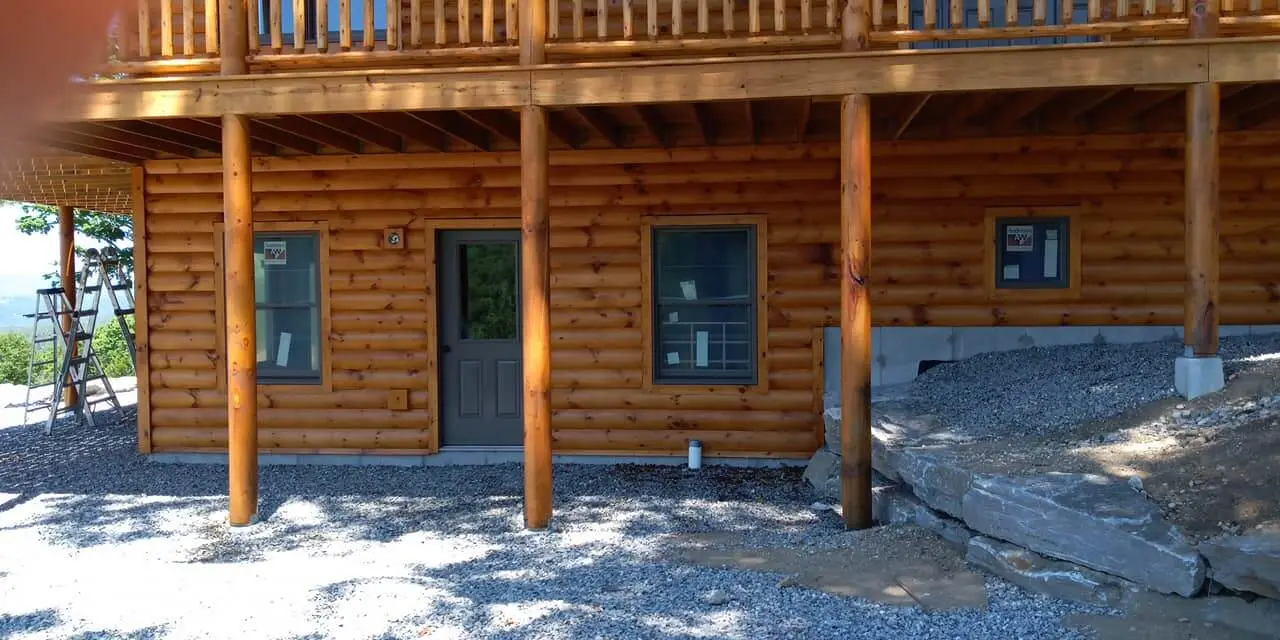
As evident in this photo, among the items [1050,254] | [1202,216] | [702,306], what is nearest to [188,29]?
[702,306]

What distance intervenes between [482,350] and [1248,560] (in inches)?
255

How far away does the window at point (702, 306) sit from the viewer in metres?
8.68

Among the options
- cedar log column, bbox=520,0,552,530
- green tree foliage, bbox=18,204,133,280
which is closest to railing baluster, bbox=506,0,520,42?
cedar log column, bbox=520,0,552,530

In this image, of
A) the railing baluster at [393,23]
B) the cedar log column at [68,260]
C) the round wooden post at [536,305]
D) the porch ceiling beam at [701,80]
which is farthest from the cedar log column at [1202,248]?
the cedar log column at [68,260]

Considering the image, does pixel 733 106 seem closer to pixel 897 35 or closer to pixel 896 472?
pixel 897 35

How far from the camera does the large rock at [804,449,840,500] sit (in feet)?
24.3

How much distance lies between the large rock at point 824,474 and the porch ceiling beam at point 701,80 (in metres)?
3.00

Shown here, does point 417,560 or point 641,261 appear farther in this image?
point 641,261

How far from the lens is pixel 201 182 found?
359 inches

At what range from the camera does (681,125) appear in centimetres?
840

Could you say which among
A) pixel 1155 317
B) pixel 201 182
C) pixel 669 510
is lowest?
pixel 669 510

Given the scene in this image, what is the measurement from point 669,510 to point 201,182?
558cm

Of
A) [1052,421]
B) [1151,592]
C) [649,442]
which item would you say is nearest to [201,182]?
[649,442]

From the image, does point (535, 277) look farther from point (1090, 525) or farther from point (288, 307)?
point (288, 307)
